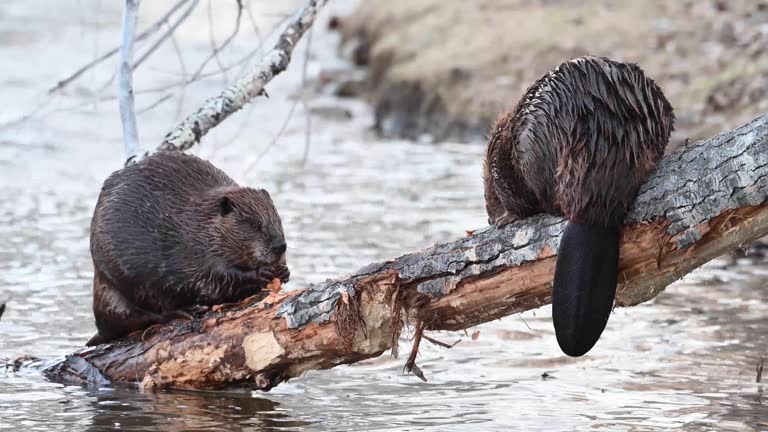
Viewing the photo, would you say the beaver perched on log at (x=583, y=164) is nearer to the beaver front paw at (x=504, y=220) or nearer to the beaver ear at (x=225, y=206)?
the beaver front paw at (x=504, y=220)

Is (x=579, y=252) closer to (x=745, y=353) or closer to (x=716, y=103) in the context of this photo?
(x=745, y=353)

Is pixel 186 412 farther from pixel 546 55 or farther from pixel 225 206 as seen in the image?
pixel 546 55

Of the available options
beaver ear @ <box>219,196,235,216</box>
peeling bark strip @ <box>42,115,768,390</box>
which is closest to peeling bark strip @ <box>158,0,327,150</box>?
beaver ear @ <box>219,196,235,216</box>

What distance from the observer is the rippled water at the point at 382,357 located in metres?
3.60

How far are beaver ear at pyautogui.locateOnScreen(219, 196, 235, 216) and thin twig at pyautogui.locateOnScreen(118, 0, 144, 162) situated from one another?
66 cm

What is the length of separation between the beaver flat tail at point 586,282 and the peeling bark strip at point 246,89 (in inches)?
72.8

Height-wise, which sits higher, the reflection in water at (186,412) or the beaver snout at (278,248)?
the beaver snout at (278,248)

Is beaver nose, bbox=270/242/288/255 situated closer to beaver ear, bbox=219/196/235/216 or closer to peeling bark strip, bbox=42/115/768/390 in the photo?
beaver ear, bbox=219/196/235/216

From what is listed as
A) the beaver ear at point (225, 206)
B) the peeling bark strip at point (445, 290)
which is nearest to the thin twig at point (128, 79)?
the beaver ear at point (225, 206)

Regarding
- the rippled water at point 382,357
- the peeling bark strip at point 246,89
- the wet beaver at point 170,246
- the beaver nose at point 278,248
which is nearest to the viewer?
the rippled water at point 382,357

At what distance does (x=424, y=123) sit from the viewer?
10211 mm

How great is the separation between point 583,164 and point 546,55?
6.93 meters

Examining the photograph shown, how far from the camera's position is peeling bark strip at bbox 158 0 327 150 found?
457 cm

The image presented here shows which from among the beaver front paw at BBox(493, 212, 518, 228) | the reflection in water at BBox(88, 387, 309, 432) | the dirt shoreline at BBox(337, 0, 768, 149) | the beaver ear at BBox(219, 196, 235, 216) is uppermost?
the dirt shoreline at BBox(337, 0, 768, 149)
